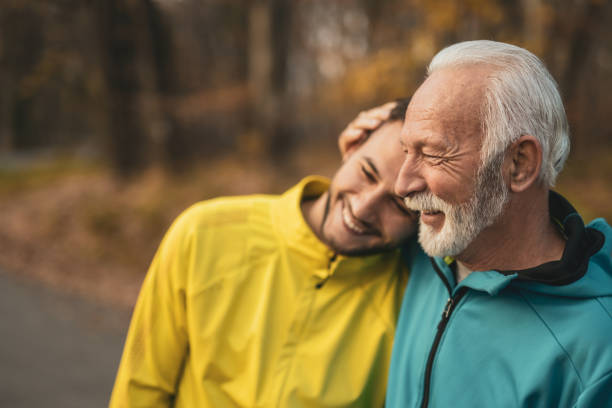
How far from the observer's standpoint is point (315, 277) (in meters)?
2.04

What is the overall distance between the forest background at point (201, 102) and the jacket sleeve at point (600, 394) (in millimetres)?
5798

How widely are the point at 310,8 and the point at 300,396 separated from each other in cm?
1427

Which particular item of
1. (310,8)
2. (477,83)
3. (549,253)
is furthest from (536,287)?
(310,8)

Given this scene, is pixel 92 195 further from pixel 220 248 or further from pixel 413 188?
pixel 413 188

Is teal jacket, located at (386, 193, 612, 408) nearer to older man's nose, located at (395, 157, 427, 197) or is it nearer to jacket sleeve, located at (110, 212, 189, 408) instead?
older man's nose, located at (395, 157, 427, 197)

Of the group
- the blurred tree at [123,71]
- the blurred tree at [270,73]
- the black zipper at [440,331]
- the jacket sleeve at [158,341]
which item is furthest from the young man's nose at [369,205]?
the blurred tree at [123,71]

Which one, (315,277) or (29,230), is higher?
(315,277)

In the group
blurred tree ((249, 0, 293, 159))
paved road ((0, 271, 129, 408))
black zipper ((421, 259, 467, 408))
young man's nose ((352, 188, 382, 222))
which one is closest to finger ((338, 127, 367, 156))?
young man's nose ((352, 188, 382, 222))

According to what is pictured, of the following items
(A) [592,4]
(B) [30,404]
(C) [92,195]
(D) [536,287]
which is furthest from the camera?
(C) [92,195]

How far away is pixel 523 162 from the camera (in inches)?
63.7

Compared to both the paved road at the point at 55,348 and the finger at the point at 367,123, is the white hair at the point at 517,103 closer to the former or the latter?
the finger at the point at 367,123

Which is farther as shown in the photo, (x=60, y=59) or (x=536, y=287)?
(x=60, y=59)

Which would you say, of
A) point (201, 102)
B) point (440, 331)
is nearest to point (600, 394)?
point (440, 331)

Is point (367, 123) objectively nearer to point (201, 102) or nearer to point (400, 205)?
point (400, 205)
